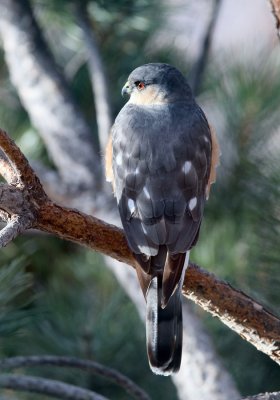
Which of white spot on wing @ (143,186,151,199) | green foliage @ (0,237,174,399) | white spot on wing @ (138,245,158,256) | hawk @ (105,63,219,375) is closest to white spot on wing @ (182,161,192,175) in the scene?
hawk @ (105,63,219,375)

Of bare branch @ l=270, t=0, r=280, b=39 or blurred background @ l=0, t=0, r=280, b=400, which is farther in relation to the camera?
blurred background @ l=0, t=0, r=280, b=400

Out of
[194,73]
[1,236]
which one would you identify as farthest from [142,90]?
[1,236]

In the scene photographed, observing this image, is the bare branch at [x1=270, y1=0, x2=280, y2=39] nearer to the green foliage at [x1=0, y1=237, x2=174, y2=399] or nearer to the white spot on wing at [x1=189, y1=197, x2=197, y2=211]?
the white spot on wing at [x1=189, y1=197, x2=197, y2=211]

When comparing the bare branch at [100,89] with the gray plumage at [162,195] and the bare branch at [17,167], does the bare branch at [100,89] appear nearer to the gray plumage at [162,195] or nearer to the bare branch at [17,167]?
the gray plumage at [162,195]

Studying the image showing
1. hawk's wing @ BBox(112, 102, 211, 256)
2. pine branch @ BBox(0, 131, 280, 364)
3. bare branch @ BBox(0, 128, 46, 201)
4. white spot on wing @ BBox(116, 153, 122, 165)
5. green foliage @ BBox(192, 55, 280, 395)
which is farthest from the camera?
Result: green foliage @ BBox(192, 55, 280, 395)

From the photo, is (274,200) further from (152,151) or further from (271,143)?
(152,151)

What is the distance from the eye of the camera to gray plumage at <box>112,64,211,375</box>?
2.53 m

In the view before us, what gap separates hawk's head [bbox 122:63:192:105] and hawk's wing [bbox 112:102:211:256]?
0.71 ft

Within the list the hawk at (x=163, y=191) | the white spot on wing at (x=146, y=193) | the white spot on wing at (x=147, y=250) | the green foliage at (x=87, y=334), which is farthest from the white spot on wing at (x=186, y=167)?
the green foliage at (x=87, y=334)

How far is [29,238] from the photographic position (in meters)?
4.01

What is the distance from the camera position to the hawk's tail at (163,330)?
8.14 feet

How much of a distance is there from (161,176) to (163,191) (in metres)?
0.06

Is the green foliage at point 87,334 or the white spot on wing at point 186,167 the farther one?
the green foliage at point 87,334

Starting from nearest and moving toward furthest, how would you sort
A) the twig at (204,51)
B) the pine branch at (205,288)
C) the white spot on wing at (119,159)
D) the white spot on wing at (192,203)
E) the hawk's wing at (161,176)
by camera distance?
1. the pine branch at (205,288)
2. the hawk's wing at (161,176)
3. the white spot on wing at (192,203)
4. the white spot on wing at (119,159)
5. the twig at (204,51)
